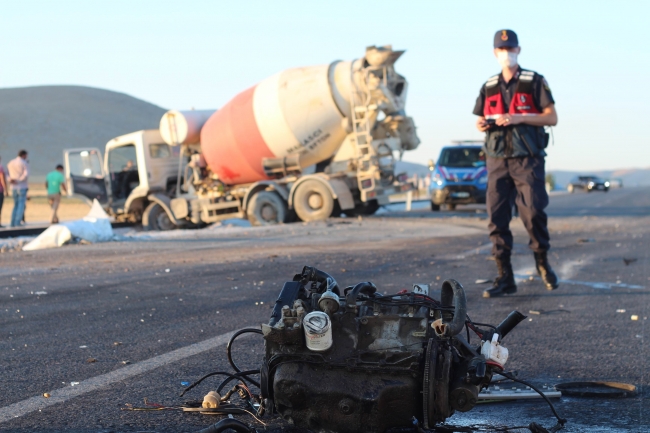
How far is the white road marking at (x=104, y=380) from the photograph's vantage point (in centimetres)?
334

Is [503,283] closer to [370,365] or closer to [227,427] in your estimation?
[370,365]

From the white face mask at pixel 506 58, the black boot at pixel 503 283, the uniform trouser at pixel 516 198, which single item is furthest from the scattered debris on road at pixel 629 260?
the white face mask at pixel 506 58

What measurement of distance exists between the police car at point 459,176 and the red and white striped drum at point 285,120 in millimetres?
5010

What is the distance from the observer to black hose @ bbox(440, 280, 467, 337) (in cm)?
291

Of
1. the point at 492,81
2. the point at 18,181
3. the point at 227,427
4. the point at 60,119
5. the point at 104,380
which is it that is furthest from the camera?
the point at 60,119

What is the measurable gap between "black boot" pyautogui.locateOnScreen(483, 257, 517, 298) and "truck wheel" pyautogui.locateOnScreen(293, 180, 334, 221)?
1236 centimetres

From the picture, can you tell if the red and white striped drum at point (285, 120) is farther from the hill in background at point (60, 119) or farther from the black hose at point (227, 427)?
the hill in background at point (60, 119)

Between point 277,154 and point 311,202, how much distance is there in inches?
57.2

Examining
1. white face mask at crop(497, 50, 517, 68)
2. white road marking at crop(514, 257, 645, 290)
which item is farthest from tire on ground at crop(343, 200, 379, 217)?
white face mask at crop(497, 50, 517, 68)

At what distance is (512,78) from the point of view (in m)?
6.86

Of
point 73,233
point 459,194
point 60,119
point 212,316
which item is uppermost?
point 60,119

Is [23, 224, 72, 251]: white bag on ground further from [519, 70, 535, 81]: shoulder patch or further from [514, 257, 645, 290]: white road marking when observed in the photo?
[519, 70, 535, 81]: shoulder patch

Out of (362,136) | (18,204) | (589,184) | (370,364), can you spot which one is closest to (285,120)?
(362,136)

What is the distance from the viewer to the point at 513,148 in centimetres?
667
